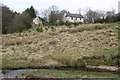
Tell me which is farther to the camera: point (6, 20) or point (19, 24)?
point (6, 20)

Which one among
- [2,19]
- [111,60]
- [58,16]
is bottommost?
[111,60]

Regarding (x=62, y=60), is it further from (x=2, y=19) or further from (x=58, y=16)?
(x=58, y=16)

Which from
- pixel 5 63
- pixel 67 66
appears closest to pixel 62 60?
pixel 67 66

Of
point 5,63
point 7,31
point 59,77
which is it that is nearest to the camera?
point 59,77

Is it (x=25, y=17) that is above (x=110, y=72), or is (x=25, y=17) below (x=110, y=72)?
above

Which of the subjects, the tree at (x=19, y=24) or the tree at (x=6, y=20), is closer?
the tree at (x=19, y=24)

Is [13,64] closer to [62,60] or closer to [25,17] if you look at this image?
[62,60]

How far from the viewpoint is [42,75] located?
590cm

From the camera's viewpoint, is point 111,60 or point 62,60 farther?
point 62,60

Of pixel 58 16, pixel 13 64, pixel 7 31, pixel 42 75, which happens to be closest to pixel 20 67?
pixel 13 64

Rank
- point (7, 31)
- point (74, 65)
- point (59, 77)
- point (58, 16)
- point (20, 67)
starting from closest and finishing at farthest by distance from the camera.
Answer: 1. point (59, 77)
2. point (74, 65)
3. point (20, 67)
4. point (7, 31)
5. point (58, 16)

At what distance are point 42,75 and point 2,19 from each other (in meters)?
24.1

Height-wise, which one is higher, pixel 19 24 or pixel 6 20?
pixel 6 20

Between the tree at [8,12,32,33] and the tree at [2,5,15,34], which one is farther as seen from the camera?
the tree at [2,5,15,34]
